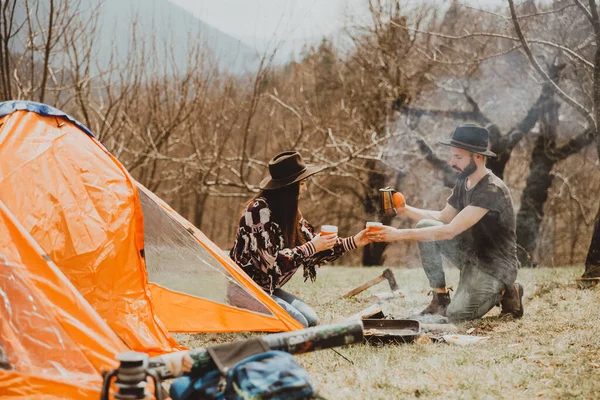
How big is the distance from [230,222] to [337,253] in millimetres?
17385

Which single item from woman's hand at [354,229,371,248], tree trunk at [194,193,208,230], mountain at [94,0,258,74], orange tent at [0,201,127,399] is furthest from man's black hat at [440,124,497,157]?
tree trunk at [194,193,208,230]

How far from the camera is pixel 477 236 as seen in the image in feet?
14.2

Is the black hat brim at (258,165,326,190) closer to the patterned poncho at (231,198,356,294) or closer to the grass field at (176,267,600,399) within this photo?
the patterned poncho at (231,198,356,294)

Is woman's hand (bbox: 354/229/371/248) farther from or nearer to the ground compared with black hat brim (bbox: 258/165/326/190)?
nearer to the ground

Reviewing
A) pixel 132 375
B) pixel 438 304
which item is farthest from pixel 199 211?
pixel 132 375

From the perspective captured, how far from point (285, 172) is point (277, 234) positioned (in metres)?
0.41

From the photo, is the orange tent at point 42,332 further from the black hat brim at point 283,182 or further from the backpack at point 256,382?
the black hat brim at point 283,182

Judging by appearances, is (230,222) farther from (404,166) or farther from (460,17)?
(460,17)

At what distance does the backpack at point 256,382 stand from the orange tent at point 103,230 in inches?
41.8

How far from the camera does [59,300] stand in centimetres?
261

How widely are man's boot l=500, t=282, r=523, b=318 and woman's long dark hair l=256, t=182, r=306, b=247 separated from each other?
1669mm

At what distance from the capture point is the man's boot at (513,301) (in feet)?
14.0

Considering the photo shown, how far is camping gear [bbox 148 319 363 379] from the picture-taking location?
2.23m

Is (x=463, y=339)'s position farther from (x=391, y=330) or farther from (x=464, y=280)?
(x=464, y=280)
